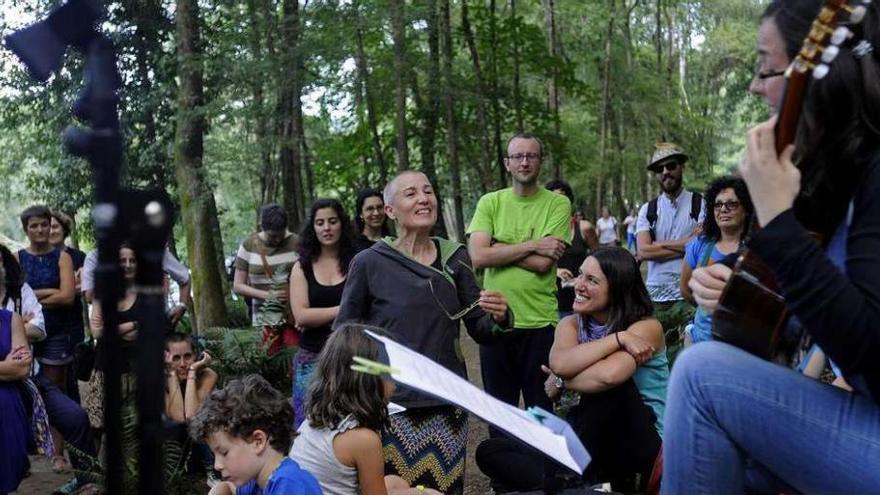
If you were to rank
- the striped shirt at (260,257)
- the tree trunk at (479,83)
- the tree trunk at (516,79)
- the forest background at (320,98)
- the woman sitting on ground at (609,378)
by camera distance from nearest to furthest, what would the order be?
the woman sitting on ground at (609,378) → the striped shirt at (260,257) → the forest background at (320,98) → the tree trunk at (479,83) → the tree trunk at (516,79)

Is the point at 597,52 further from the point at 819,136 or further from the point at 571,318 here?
the point at 819,136

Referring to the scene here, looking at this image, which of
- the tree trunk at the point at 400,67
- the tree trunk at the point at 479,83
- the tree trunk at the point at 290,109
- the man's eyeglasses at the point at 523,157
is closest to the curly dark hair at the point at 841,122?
the man's eyeglasses at the point at 523,157

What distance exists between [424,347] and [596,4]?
21798 mm

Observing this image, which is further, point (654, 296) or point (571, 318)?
point (654, 296)

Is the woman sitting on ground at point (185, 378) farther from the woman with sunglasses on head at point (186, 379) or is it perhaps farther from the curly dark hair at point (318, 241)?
the curly dark hair at point (318, 241)

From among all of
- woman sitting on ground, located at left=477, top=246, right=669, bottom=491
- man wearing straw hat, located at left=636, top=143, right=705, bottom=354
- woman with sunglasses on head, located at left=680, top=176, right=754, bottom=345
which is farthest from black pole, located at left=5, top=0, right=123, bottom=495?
man wearing straw hat, located at left=636, top=143, right=705, bottom=354

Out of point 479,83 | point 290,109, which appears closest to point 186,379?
point 290,109

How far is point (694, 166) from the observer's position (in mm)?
35688

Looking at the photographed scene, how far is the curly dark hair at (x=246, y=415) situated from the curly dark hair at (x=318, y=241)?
2248 mm

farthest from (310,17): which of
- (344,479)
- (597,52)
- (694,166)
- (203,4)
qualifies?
(694,166)

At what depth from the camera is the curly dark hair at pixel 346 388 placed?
12.3 ft

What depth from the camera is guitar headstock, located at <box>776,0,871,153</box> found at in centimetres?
196

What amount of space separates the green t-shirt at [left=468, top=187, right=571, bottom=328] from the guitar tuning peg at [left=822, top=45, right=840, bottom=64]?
3.84 m

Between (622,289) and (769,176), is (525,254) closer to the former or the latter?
(622,289)
